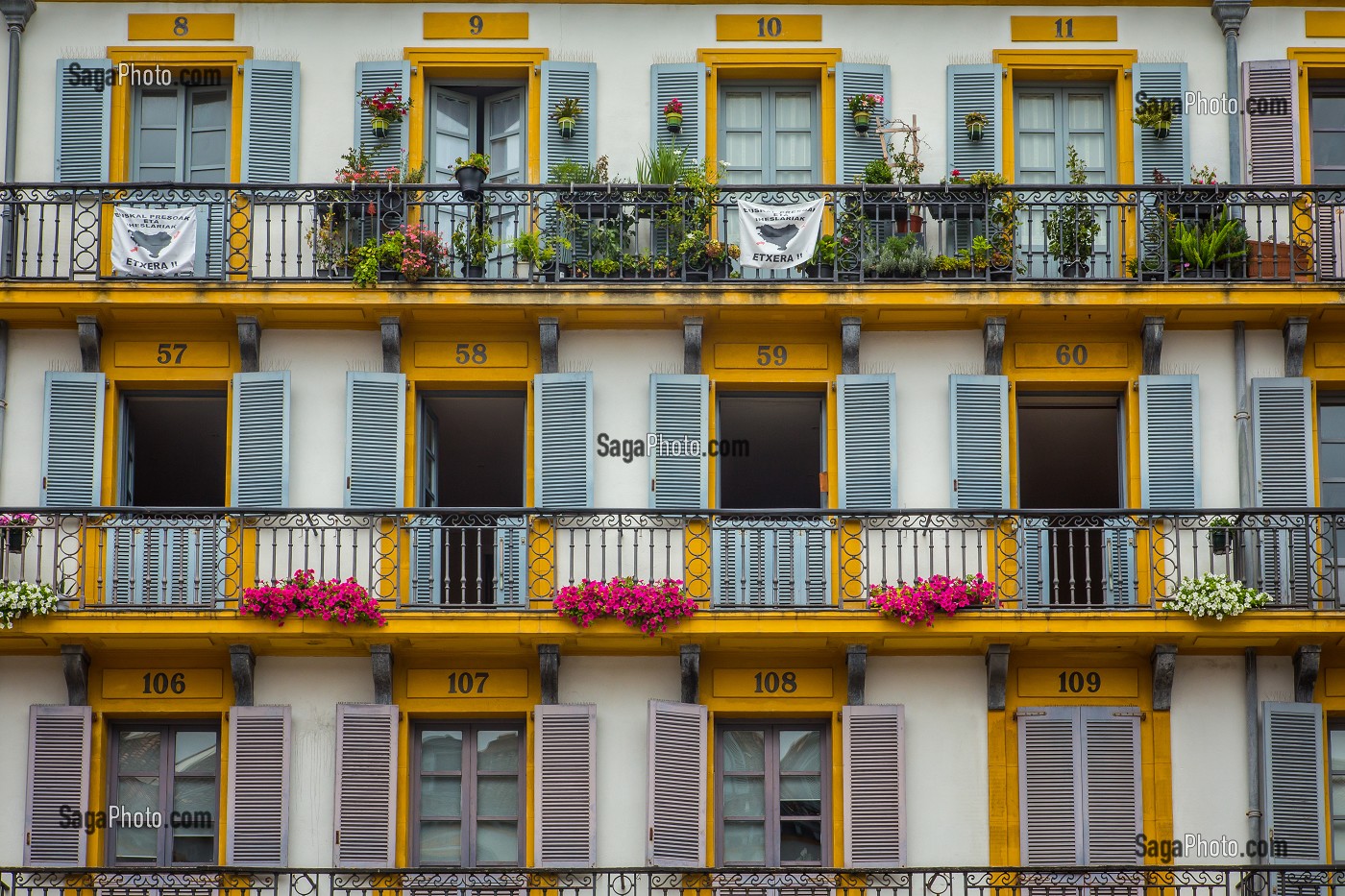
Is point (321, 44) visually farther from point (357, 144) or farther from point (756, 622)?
point (756, 622)

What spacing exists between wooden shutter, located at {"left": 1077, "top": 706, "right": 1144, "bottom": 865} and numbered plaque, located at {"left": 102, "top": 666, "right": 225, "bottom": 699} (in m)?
8.90

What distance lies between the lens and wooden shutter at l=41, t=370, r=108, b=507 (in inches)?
965

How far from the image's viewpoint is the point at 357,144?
25500 millimetres

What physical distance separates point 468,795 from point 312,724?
1763 millimetres

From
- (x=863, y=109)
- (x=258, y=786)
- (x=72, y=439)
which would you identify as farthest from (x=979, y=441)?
(x=72, y=439)

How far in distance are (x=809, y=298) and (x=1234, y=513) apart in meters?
4.87

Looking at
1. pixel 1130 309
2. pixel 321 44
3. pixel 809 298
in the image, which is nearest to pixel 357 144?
pixel 321 44

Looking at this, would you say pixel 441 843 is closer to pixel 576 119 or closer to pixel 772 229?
pixel 772 229

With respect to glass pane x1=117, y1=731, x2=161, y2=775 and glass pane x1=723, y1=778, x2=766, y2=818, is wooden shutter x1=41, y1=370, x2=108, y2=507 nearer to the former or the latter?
glass pane x1=117, y1=731, x2=161, y2=775

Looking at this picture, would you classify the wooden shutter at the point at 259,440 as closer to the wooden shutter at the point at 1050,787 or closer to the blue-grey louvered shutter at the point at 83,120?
the blue-grey louvered shutter at the point at 83,120

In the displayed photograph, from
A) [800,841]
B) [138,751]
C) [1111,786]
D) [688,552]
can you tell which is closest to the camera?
[1111,786]

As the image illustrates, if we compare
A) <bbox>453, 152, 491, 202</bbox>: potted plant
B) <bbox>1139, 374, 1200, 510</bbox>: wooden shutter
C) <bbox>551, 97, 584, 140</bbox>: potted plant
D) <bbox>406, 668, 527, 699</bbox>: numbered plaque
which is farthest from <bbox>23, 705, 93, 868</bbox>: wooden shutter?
<bbox>1139, 374, 1200, 510</bbox>: wooden shutter

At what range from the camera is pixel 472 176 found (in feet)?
80.0

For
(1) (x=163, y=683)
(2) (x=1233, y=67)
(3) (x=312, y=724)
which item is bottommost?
(3) (x=312, y=724)
